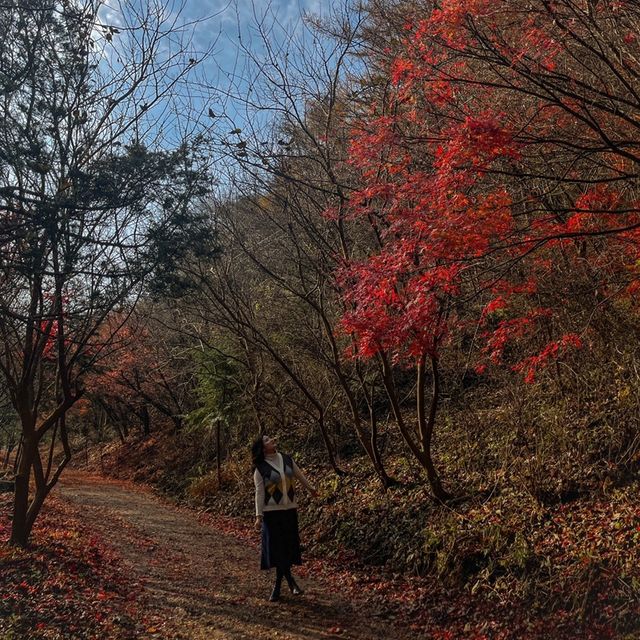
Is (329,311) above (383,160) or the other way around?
the other way around

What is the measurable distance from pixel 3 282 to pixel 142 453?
62.2ft

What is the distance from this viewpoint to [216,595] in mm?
6477

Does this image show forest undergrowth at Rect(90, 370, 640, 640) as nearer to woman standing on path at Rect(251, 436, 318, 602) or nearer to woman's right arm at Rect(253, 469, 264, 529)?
woman standing on path at Rect(251, 436, 318, 602)

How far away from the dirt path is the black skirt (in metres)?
0.44

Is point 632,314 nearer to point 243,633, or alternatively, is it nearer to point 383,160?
point 383,160

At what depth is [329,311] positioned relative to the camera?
12531 millimetres

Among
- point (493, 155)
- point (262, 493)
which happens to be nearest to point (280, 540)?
point (262, 493)

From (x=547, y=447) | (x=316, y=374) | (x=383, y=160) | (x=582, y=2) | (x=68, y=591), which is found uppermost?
(x=582, y=2)

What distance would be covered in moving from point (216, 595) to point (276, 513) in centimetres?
129

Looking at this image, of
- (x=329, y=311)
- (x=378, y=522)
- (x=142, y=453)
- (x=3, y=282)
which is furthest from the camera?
(x=142, y=453)

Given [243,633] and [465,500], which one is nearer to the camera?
[243,633]

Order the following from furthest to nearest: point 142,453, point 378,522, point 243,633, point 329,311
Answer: point 142,453 < point 329,311 < point 378,522 < point 243,633

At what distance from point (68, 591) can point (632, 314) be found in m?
8.21

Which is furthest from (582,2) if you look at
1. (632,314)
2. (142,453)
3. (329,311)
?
(142,453)
